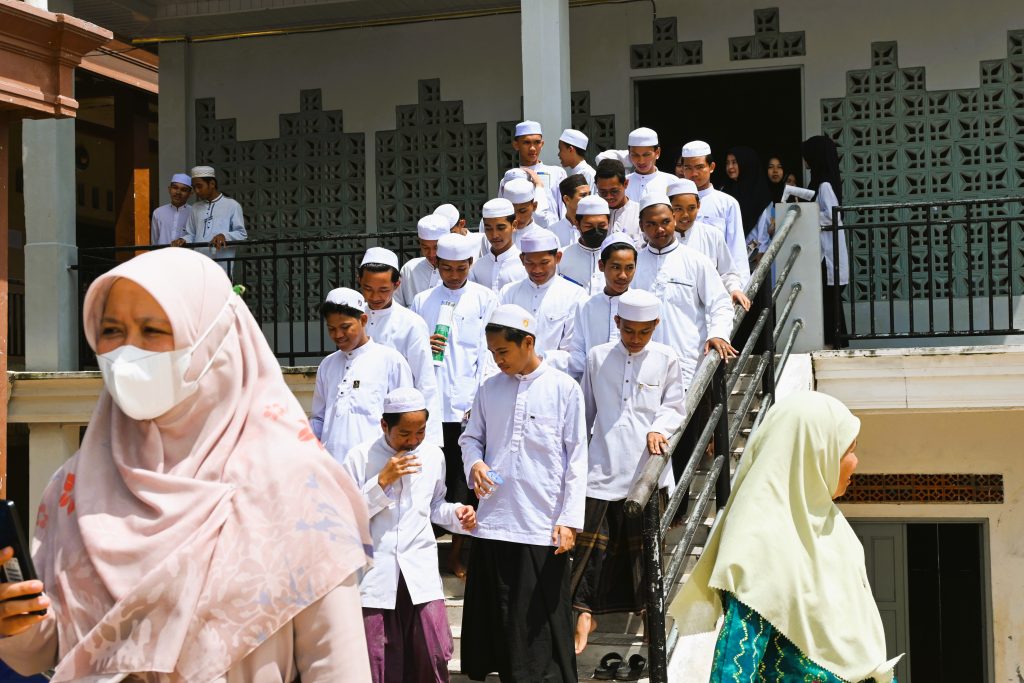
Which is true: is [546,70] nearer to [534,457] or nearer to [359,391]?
[359,391]

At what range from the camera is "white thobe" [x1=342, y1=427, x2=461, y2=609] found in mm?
4762

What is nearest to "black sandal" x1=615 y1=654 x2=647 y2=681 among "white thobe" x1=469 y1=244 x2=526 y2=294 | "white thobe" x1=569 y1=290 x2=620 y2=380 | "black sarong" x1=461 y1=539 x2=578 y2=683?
"black sarong" x1=461 y1=539 x2=578 y2=683

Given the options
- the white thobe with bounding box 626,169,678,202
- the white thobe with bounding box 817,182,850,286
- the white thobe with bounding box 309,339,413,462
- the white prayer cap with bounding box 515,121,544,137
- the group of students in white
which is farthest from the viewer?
the white thobe with bounding box 817,182,850,286

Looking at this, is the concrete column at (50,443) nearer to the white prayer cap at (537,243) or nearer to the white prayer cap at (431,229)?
the white prayer cap at (431,229)

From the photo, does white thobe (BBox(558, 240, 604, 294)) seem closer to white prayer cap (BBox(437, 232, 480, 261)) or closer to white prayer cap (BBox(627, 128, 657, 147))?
white prayer cap (BBox(437, 232, 480, 261))

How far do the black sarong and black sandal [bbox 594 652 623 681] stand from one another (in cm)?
34

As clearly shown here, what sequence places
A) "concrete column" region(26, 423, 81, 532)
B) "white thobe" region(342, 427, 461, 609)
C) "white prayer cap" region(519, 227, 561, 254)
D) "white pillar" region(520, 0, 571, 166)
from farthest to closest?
"concrete column" region(26, 423, 81, 532), "white pillar" region(520, 0, 571, 166), "white prayer cap" region(519, 227, 561, 254), "white thobe" region(342, 427, 461, 609)

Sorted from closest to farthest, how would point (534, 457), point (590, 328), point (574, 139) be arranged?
point (534, 457)
point (590, 328)
point (574, 139)

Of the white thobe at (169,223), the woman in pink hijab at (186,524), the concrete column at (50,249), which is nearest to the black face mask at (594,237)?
the white thobe at (169,223)

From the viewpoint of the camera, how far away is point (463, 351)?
6.60 m

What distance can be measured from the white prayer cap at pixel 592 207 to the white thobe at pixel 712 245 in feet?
1.54

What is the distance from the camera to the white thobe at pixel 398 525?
15.6ft

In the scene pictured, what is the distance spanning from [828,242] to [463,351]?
345 cm

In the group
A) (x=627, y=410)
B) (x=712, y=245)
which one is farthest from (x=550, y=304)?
(x=712, y=245)
